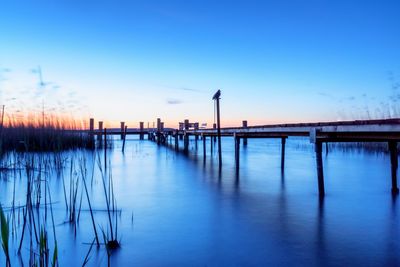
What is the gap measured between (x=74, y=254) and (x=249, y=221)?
10.1ft

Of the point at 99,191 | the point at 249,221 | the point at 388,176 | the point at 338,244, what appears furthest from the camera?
the point at 388,176

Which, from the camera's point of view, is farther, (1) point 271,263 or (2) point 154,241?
(2) point 154,241

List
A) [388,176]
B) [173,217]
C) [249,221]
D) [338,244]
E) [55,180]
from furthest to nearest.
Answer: [388,176] → [55,180] → [173,217] → [249,221] → [338,244]

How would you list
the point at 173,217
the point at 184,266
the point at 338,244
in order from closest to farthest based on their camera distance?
the point at 184,266
the point at 338,244
the point at 173,217

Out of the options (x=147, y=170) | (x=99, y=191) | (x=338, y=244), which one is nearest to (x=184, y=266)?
(x=338, y=244)

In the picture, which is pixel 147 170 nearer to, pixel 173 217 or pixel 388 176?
pixel 173 217

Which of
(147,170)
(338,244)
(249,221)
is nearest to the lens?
(338,244)

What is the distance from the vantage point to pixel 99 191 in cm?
912

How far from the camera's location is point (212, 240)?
498 centimetres

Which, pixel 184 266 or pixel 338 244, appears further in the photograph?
pixel 338 244

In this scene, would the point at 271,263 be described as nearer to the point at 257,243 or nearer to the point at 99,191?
the point at 257,243

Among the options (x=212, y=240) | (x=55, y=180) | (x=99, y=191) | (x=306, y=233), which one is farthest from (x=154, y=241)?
(x=55, y=180)

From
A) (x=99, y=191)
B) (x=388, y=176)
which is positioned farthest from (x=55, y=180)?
→ (x=388, y=176)

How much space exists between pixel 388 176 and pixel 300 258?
10045 mm
